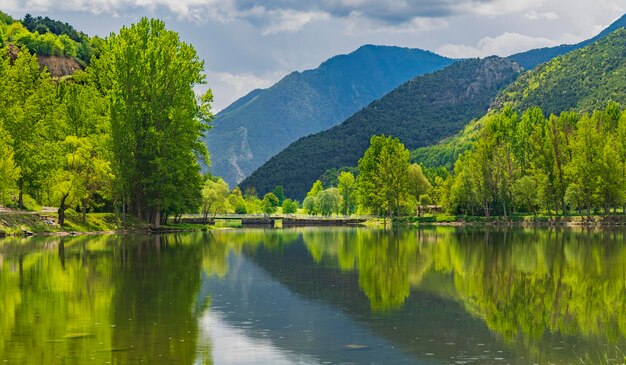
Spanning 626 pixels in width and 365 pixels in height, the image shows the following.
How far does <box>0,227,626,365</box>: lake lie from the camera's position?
791 inches

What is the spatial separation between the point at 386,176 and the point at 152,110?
68.0 meters

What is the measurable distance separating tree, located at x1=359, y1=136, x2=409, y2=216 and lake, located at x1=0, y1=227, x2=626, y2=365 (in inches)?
3742

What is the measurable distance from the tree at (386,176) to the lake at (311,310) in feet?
312

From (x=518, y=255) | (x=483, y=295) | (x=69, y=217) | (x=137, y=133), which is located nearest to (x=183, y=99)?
(x=137, y=133)

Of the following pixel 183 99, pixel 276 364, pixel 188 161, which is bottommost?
pixel 276 364

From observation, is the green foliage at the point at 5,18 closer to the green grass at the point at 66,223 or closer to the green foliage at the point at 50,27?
the green foliage at the point at 50,27

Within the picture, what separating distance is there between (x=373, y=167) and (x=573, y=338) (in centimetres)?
12872

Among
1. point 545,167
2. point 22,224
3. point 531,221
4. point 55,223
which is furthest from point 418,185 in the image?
point 22,224

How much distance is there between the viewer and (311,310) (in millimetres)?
27656

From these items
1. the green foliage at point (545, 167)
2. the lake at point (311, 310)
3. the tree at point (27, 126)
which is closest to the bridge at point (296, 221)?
the green foliage at point (545, 167)

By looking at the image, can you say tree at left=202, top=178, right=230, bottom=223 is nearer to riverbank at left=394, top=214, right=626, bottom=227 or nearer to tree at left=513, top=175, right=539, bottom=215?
riverbank at left=394, top=214, right=626, bottom=227

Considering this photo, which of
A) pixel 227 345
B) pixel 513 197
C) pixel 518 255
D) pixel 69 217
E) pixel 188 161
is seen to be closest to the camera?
pixel 227 345

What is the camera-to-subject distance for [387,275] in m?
39.7

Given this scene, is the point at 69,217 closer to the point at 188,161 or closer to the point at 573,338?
the point at 188,161
